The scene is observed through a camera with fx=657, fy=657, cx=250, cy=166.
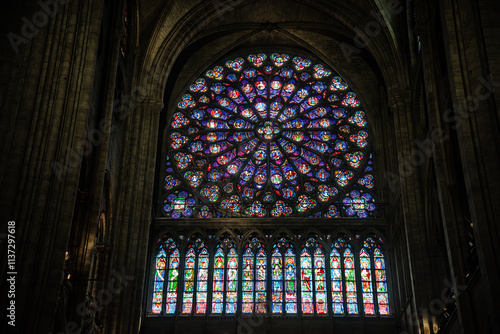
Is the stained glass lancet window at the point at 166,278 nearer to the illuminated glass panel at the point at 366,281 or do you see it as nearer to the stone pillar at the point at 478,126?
the illuminated glass panel at the point at 366,281

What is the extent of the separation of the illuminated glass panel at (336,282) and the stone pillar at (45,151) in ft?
32.3

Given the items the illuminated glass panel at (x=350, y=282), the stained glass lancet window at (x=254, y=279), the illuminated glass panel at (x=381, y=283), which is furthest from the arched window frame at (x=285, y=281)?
the illuminated glass panel at (x=381, y=283)

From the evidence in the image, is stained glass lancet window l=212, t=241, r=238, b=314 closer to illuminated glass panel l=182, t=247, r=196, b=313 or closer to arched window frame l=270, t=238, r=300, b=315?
illuminated glass panel l=182, t=247, r=196, b=313

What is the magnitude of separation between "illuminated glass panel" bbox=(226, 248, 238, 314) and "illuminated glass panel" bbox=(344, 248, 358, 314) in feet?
10.4

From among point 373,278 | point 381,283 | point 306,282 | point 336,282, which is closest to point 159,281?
point 306,282

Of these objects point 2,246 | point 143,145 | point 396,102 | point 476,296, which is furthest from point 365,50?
point 2,246

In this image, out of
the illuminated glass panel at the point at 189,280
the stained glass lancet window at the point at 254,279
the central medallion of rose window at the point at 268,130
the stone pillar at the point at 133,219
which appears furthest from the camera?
the central medallion of rose window at the point at 268,130

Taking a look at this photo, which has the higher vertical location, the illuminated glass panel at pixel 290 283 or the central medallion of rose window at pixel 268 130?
the central medallion of rose window at pixel 268 130

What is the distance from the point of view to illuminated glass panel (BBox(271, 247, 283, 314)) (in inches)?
725

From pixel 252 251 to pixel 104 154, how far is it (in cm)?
690

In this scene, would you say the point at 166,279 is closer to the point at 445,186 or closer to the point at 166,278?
the point at 166,278

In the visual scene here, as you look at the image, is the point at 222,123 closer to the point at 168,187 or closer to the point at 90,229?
the point at 168,187

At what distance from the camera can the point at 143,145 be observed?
1823 cm

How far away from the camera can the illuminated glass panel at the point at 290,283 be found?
18422 mm
